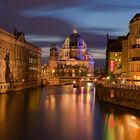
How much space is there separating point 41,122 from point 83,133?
9.98 meters

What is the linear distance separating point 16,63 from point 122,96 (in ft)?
247

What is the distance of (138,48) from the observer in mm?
92562

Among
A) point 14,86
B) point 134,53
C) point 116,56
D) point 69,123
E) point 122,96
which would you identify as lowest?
point 69,123

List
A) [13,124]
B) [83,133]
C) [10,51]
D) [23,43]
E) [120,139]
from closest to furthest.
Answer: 1. [120,139]
2. [83,133]
3. [13,124]
4. [10,51]
5. [23,43]

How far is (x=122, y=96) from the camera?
Answer: 77.8 metres

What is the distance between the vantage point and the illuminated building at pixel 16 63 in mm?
126750

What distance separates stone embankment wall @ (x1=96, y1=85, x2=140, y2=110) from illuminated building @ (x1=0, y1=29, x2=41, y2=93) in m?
39.9

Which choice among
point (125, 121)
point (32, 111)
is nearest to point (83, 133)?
point (125, 121)

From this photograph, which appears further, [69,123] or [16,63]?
[16,63]

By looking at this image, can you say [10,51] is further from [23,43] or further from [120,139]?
[120,139]

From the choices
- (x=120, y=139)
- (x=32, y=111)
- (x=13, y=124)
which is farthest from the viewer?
(x=32, y=111)

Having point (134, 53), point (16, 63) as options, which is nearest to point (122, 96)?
point (134, 53)

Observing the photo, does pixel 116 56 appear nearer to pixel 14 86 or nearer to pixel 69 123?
pixel 14 86

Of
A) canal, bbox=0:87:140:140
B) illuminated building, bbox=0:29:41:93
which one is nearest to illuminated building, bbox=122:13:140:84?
canal, bbox=0:87:140:140
